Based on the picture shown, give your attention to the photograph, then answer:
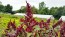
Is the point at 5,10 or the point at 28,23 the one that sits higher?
the point at 28,23

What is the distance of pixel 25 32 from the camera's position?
75.0 inches

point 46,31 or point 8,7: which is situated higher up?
point 46,31

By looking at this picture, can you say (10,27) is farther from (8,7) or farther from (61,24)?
(8,7)

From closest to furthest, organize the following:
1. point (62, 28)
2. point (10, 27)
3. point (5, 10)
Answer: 1. point (62, 28)
2. point (10, 27)
3. point (5, 10)

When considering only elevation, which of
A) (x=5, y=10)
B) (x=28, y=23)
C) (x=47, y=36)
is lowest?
(x=5, y=10)

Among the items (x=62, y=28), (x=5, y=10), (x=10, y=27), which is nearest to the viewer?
(x=62, y=28)

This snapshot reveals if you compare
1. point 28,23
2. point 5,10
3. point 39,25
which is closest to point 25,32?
point 28,23

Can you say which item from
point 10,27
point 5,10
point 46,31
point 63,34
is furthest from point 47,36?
point 5,10

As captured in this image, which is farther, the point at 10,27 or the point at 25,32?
the point at 10,27

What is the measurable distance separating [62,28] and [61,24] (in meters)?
0.10

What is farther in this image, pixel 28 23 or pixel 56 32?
pixel 56 32

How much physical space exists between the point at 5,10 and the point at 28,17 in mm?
48755

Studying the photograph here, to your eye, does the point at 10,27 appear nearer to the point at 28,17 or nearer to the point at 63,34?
the point at 28,17

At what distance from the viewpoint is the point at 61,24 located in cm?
198
